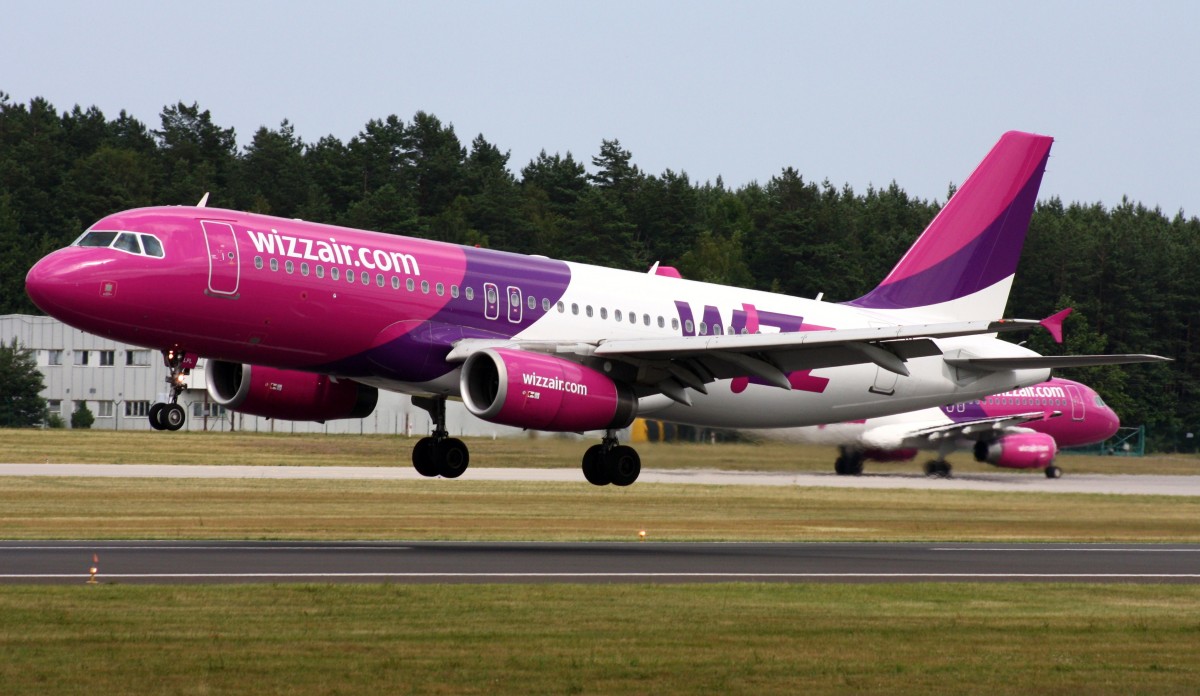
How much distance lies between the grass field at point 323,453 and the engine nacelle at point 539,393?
13203 millimetres

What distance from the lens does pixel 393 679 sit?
65.7ft

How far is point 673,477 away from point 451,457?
77.2 feet

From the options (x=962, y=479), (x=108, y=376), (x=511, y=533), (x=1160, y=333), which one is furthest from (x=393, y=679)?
(x=1160, y=333)

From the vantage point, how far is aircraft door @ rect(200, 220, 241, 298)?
31.2 meters

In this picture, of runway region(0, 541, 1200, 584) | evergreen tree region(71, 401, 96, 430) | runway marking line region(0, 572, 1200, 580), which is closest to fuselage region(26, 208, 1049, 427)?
runway region(0, 541, 1200, 584)

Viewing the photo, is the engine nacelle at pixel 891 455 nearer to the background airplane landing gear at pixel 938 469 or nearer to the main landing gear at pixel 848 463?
the main landing gear at pixel 848 463

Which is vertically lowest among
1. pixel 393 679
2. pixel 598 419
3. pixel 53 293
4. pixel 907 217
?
pixel 393 679

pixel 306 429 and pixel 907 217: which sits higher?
pixel 907 217

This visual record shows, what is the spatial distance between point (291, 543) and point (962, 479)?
33279 mm

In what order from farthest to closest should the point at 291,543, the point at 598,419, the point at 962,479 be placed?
the point at 962,479, the point at 291,543, the point at 598,419

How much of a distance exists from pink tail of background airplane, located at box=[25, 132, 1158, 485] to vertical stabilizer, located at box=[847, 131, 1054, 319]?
28.3 inches

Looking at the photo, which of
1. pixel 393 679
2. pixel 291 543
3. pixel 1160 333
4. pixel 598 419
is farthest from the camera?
pixel 1160 333

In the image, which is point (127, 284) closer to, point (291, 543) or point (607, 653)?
point (291, 543)

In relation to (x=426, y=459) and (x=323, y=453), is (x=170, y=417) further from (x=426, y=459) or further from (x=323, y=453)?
(x=323, y=453)
